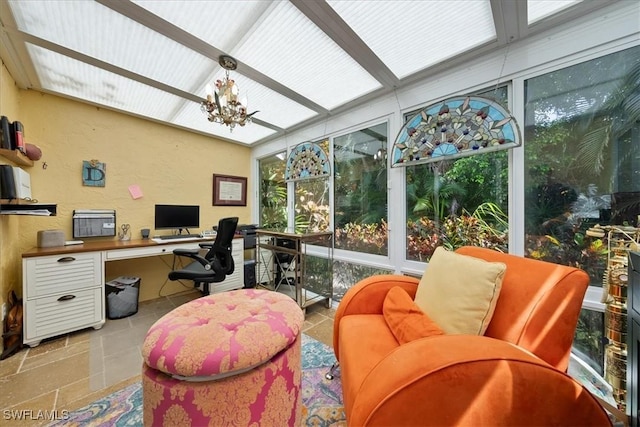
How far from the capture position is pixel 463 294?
1049mm

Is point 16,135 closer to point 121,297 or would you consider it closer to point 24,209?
point 24,209

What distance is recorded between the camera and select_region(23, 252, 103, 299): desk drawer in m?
1.82

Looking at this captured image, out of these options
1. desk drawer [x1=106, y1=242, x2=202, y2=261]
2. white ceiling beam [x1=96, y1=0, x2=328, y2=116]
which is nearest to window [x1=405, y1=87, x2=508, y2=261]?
white ceiling beam [x1=96, y1=0, x2=328, y2=116]

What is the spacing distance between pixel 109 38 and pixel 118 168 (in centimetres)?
164

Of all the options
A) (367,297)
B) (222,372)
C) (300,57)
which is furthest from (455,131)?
(222,372)

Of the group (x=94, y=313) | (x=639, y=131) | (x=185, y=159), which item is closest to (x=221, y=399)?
(x=94, y=313)

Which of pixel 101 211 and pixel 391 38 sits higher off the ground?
pixel 391 38

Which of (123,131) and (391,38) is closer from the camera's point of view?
(391,38)

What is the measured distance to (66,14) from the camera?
1343mm


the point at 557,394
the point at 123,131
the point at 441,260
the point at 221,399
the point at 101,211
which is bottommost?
the point at 221,399

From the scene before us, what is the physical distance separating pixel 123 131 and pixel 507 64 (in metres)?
3.81

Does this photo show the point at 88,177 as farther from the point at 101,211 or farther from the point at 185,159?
the point at 185,159

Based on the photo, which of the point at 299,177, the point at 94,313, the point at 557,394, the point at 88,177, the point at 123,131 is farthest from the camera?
the point at 299,177

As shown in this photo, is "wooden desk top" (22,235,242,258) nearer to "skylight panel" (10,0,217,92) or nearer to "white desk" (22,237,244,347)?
"white desk" (22,237,244,347)
